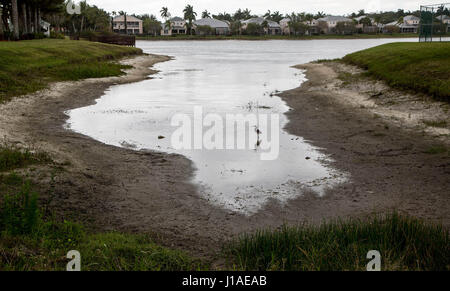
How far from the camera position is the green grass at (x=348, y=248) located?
21.9ft

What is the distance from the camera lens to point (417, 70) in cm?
2841

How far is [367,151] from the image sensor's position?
1566 cm

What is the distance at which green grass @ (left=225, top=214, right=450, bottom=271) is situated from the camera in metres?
6.68

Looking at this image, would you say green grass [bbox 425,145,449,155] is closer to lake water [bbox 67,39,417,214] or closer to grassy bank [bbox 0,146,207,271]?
lake water [bbox 67,39,417,214]

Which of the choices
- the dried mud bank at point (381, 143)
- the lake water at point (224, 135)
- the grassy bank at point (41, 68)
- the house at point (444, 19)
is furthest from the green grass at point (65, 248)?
the house at point (444, 19)

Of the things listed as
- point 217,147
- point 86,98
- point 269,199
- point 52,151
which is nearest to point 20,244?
point 269,199

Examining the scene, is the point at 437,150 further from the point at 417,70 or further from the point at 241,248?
the point at 417,70

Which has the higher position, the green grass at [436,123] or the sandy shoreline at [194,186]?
the green grass at [436,123]

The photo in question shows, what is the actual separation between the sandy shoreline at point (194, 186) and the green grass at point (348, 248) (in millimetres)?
1169

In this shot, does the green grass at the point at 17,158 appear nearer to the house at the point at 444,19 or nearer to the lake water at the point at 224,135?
the lake water at the point at 224,135

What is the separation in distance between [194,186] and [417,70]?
2103 centimetres

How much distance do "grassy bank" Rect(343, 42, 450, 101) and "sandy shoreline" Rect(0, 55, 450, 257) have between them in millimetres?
5566
